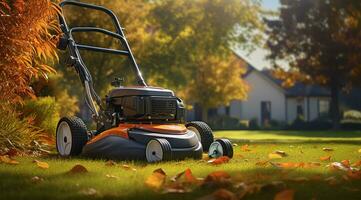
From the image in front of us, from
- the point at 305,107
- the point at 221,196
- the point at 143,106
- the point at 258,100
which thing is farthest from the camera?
the point at 305,107

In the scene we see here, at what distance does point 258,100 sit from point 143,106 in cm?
4226

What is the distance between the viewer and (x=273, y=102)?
4981 cm

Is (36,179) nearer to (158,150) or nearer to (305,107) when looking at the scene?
(158,150)

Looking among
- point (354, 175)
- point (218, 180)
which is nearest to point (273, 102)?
point (354, 175)

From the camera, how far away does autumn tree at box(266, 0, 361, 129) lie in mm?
34406

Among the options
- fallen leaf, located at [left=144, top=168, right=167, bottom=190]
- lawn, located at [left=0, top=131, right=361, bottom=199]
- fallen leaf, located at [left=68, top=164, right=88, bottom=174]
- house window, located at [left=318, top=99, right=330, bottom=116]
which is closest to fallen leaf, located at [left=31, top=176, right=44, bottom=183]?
lawn, located at [left=0, top=131, right=361, bottom=199]

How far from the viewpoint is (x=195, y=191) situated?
5.00 m

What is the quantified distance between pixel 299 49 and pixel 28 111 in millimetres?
27414

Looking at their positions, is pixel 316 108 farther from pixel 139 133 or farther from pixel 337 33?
pixel 139 133

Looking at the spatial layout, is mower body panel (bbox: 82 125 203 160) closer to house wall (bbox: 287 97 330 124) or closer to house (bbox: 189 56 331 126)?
house (bbox: 189 56 331 126)

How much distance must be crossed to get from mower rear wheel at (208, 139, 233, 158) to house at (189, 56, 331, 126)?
41.1 metres

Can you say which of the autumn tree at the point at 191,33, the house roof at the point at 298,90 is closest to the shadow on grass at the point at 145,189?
the autumn tree at the point at 191,33

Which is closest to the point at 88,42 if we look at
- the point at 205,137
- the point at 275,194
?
the point at 205,137

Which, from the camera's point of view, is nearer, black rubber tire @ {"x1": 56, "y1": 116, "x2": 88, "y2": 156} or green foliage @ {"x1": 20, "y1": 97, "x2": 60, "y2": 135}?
black rubber tire @ {"x1": 56, "y1": 116, "x2": 88, "y2": 156}
